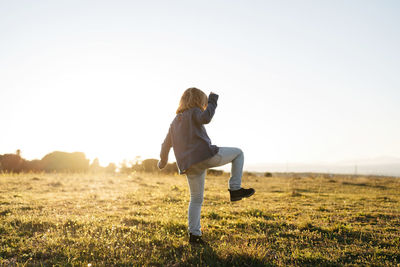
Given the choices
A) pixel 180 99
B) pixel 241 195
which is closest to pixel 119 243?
pixel 241 195

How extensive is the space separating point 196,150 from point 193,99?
846 mm

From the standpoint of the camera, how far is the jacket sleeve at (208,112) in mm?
4461

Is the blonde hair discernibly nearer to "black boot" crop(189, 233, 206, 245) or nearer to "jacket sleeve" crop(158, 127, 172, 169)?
"jacket sleeve" crop(158, 127, 172, 169)

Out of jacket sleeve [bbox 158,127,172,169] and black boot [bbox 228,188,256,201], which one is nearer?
black boot [bbox 228,188,256,201]

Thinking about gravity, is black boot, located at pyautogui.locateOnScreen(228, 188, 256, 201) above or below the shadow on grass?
above

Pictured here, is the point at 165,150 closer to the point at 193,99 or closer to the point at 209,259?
the point at 193,99

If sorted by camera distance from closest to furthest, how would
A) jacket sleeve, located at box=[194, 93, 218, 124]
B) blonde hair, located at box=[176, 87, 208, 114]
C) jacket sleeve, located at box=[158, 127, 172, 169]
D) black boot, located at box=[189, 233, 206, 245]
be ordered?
jacket sleeve, located at box=[194, 93, 218, 124] → blonde hair, located at box=[176, 87, 208, 114] → black boot, located at box=[189, 233, 206, 245] → jacket sleeve, located at box=[158, 127, 172, 169]

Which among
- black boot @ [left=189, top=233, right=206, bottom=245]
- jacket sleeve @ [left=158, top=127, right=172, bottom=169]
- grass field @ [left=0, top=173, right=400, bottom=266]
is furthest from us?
jacket sleeve @ [left=158, top=127, right=172, bottom=169]

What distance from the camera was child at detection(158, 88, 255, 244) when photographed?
456cm

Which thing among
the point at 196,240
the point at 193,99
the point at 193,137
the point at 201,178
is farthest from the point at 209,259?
the point at 193,99

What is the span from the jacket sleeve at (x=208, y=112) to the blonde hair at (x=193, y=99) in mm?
184

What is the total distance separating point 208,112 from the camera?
4.47 metres

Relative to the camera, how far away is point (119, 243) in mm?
4926

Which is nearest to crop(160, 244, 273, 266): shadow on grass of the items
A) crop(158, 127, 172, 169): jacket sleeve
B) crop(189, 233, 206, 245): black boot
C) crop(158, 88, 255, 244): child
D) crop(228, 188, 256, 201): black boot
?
crop(189, 233, 206, 245): black boot
